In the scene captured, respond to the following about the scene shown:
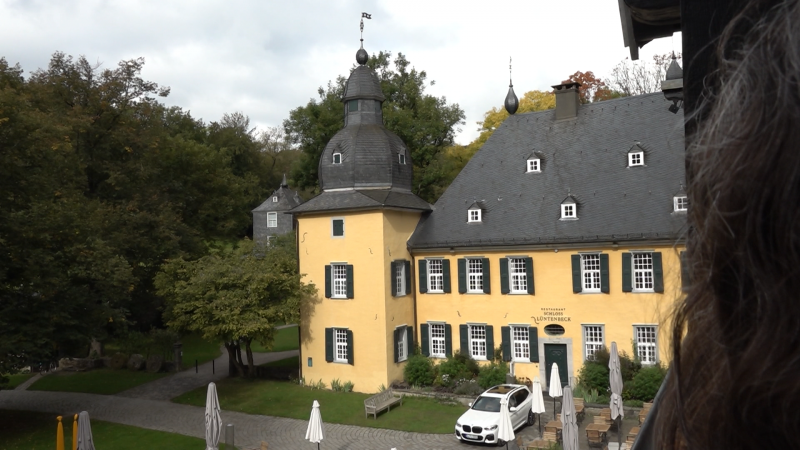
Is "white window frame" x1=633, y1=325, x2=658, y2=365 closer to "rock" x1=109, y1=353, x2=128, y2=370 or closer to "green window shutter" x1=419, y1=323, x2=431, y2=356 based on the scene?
"green window shutter" x1=419, y1=323, x2=431, y2=356

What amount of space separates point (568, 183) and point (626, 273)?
4076 millimetres

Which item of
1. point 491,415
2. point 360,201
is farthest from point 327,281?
point 491,415

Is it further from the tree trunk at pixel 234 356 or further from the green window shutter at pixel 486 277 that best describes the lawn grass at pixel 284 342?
the green window shutter at pixel 486 277

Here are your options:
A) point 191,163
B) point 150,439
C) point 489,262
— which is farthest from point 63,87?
point 489,262

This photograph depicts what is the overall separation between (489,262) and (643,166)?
20.6ft

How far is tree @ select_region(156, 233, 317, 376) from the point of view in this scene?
69.0 ft

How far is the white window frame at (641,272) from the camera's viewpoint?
19656 millimetres

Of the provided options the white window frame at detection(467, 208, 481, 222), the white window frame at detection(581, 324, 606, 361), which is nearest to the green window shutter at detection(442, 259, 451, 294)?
the white window frame at detection(467, 208, 481, 222)

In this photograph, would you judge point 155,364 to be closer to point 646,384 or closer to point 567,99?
point 646,384

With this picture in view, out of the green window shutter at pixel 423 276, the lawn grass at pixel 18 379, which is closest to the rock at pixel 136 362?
the lawn grass at pixel 18 379

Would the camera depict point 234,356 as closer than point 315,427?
No

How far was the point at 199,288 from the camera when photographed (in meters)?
21.5

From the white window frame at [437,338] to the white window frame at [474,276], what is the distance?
1.79 meters

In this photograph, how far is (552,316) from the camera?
2102cm
